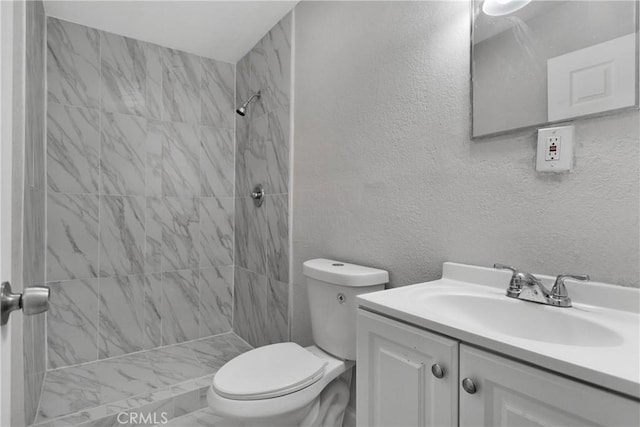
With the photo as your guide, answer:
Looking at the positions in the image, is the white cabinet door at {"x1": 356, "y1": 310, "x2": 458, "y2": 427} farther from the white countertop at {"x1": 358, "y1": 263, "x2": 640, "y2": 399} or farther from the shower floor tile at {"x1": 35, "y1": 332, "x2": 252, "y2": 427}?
the shower floor tile at {"x1": 35, "y1": 332, "x2": 252, "y2": 427}

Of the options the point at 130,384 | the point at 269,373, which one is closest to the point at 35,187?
the point at 130,384

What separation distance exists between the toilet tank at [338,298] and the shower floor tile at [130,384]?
35.5 inches

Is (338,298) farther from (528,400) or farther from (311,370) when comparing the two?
(528,400)

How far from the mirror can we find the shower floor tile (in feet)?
6.35

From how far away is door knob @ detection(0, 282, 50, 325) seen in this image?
0.50 metres

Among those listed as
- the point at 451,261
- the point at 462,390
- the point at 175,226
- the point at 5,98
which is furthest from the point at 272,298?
the point at 5,98

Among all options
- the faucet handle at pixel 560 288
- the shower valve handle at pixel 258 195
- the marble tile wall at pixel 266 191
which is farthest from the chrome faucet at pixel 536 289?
the shower valve handle at pixel 258 195

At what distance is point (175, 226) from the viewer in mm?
2469

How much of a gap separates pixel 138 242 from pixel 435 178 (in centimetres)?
206

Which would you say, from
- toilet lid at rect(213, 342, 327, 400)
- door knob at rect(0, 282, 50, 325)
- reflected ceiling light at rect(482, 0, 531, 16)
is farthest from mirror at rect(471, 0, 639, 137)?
door knob at rect(0, 282, 50, 325)

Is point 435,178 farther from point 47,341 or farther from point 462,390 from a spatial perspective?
point 47,341

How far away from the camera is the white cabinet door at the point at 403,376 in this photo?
723 mm

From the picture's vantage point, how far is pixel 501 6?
1.03m

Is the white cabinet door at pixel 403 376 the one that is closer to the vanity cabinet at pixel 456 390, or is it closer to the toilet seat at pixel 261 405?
the vanity cabinet at pixel 456 390
